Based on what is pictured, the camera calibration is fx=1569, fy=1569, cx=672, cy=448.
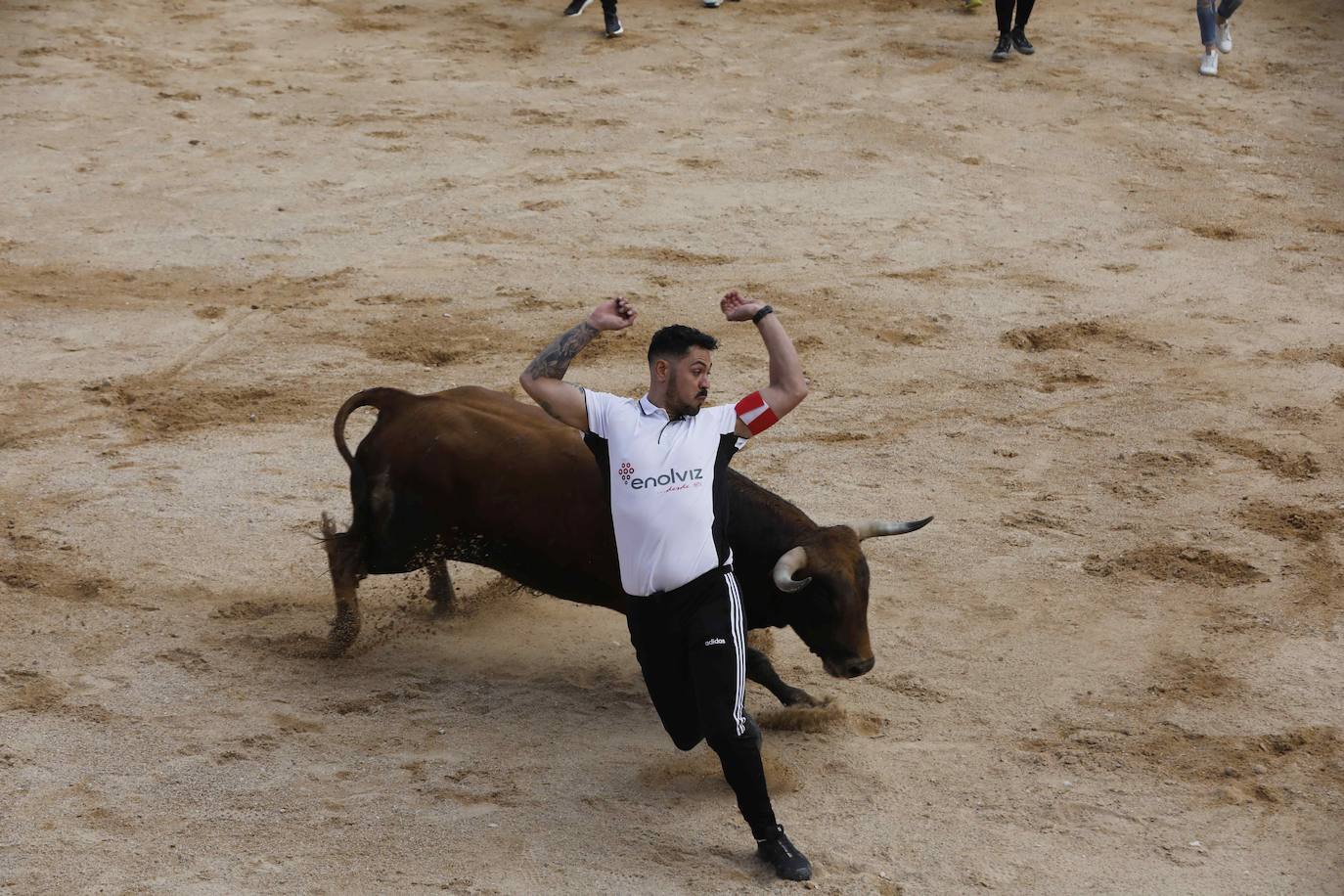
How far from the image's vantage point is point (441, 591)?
696 cm

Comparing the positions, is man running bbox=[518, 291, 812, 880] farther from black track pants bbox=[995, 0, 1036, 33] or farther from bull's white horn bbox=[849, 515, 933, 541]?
black track pants bbox=[995, 0, 1036, 33]

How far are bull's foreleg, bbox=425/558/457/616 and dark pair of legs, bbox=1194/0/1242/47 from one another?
10.8 m

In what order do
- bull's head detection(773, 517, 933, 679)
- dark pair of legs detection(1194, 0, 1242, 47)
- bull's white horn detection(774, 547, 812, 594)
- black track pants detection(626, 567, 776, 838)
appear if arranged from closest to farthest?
1. black track pants detection(626, 567, 776, 838)
2. bull's white horn detection(774, 547, 812, 594)
3. bull's head detection(773, 517, 933, 679)
4. dark pair of legs detection(1194, 0, 1242, 47)

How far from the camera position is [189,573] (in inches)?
284

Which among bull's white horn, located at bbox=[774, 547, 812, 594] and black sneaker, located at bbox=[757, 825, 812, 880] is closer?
black sneaker, located at bbox=[757, 825, 812, 880]

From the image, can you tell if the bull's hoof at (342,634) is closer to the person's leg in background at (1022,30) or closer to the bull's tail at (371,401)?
the bull's tail at (371,401)

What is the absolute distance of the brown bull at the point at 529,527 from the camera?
19.2 feet

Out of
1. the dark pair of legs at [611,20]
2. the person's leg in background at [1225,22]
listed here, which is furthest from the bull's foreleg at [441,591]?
the person's leg in background at [1225,22]

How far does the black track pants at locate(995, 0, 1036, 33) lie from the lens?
14.8m

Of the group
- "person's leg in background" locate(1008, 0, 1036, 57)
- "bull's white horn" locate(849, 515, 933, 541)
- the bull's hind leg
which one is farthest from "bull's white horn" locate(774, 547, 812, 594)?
"person's leg in background" locate(1008, 0, 1036, 57)

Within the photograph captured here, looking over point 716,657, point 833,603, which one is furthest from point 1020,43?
point 716,657

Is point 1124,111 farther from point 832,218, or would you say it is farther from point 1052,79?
point 832,218

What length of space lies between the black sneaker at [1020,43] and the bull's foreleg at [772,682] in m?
10.5

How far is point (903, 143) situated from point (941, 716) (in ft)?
25.9
